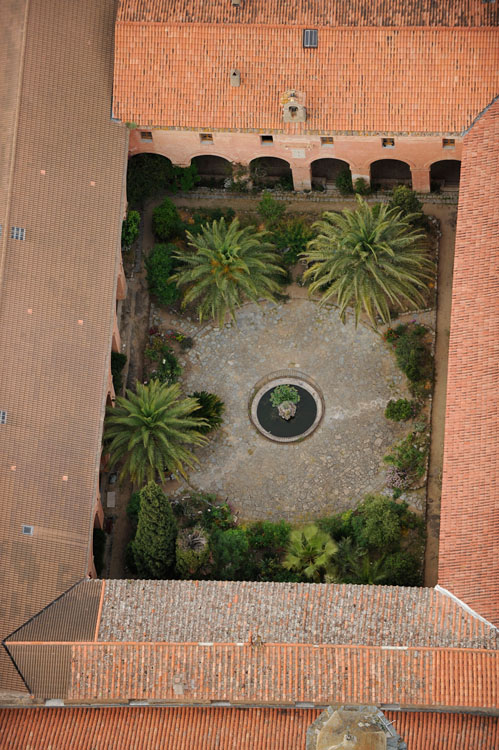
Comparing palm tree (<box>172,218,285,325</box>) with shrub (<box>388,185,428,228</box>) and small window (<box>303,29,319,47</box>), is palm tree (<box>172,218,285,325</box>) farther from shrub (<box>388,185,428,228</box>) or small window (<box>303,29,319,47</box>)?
small window (<box>303,29,319,47</box>)

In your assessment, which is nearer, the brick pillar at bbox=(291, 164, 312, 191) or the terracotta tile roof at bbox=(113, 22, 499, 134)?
the terracotta tile roof at bbox=(113, 22, 499, 134)

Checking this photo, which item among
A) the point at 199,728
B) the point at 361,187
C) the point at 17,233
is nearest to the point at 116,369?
the point at 17,233

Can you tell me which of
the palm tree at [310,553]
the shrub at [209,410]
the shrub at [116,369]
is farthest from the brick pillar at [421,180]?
the palm tree at [310,553]

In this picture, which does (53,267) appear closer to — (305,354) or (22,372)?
(22,372)

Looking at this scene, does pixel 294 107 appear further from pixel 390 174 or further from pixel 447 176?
pixel 447 176

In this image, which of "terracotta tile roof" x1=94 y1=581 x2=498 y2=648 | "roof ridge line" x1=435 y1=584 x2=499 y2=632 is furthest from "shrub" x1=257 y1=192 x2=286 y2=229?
"roof ridge line" x1=435 y1=584 x2=499 y2=632

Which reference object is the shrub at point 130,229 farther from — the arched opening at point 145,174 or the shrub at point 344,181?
the shrub at point 344,181
